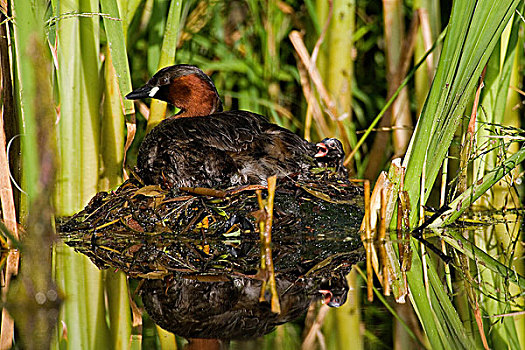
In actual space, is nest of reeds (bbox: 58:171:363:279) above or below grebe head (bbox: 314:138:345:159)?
below

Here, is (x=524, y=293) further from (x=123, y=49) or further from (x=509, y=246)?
(x=123, y=49)

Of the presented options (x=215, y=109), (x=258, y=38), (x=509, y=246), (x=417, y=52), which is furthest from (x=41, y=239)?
(x=258, y=38)

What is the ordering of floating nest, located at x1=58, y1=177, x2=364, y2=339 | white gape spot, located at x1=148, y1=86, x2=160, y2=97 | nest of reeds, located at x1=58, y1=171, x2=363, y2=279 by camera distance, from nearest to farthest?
floating nest, located at x1=58, y1=177, x2=364, y2=339
nest of reeds, located at x1=58, y1=171, x2=363, y2=279
white gape spot, located at x1=148, y1=86, x2=160, y2=97

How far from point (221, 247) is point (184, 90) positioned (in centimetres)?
106

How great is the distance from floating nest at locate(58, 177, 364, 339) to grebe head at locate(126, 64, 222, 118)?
433mm

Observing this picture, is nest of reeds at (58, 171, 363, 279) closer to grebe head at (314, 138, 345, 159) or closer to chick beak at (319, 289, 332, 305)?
grebe head at (314, 138, 345, 159)

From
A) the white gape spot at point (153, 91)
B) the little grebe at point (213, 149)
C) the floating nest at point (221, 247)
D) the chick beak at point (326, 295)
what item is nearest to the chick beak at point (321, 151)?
the little grebe at point (213, 149)

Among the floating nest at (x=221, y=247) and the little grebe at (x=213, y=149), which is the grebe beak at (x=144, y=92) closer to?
the little grebe at (x=213, y=149)

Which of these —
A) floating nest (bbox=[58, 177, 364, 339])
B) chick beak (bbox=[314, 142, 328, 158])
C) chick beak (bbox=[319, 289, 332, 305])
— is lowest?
chick beak (bbox=[319, 289, 332, 305])

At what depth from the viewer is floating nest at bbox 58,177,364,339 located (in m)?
1.90

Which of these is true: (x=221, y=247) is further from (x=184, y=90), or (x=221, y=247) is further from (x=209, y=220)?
(x=184, y=90)

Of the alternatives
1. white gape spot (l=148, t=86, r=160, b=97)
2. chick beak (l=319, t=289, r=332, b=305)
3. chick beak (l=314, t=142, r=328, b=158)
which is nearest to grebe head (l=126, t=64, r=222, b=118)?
white gape spot (l=148, t=86, r=160, b=97)

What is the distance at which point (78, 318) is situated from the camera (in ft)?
6.01

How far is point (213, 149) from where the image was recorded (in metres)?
3.33
